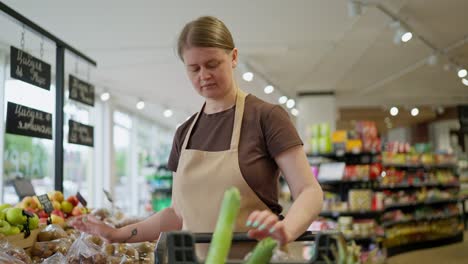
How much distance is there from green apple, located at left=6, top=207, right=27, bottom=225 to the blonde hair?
172 centimetres

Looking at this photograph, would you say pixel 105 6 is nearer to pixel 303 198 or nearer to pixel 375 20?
pixel 375 20

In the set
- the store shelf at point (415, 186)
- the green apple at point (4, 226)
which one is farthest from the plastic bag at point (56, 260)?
the store shelf at point (415, 186)

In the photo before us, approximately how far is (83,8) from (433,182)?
26.7 ft

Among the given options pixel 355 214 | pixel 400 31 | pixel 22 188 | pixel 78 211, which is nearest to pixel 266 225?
pixel 78 211

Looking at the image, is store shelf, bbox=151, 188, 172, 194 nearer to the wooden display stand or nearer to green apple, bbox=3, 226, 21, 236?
the wooden display stand


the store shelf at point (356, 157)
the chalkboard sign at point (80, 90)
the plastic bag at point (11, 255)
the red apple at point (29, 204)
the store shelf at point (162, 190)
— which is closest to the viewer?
the plastic bag at point (11, 255)

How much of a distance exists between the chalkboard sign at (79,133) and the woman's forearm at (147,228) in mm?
2860

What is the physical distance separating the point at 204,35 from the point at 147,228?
2.26 ft

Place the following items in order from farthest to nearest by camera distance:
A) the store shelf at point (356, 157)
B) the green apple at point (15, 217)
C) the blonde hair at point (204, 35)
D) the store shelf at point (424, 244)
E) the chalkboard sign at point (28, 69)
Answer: the store shelf at point (424, 244) → the store shelf at point (356, 157) → the chalkboard sign at point (28, 69) → the green apple at point (15, 217) → the blonde hair at point (204, 35)

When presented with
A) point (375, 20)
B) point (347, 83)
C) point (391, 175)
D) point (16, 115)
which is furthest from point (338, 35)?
point (16, 115)

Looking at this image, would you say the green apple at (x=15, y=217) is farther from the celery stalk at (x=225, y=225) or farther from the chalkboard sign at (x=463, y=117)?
the chalkboard sign at (x=463, y=117)

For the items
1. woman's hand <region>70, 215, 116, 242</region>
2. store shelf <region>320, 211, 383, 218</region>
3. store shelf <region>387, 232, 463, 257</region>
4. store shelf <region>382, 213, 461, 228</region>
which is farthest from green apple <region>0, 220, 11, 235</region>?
store shelf <region>387, 232, 463, 257</region>

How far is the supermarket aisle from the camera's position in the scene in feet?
30.0

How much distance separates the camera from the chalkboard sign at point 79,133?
4484 millimetres
